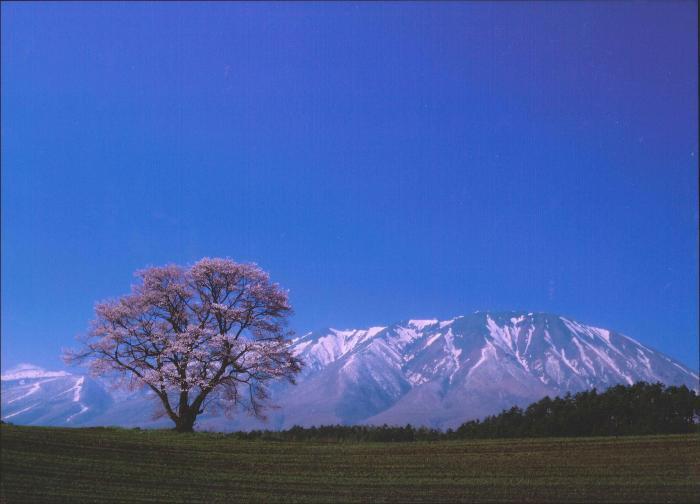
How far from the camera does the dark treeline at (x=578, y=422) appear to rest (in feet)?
107

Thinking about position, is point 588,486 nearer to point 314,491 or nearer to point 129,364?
point 314,491

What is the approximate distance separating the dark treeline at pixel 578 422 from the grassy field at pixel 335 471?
263 inches

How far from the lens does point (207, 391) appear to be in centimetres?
3575

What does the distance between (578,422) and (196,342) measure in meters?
23.6

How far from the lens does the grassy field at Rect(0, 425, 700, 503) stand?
14.9 metres

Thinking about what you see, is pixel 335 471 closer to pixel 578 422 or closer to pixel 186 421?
pixel 186 421

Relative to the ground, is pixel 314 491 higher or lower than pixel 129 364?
lower

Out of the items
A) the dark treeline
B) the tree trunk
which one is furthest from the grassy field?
the tree trunk

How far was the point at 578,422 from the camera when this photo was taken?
1406 inches

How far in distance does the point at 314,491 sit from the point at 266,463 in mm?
5548

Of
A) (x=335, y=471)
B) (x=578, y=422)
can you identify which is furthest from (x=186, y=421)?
(x=578, y=422)

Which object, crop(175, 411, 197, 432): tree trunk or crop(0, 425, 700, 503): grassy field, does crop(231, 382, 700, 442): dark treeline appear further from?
crop(0, 425, 700, 503): grassy field

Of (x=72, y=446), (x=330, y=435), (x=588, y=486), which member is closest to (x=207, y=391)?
(x=330, y=435)

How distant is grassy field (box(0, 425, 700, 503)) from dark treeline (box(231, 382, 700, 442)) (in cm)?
669
